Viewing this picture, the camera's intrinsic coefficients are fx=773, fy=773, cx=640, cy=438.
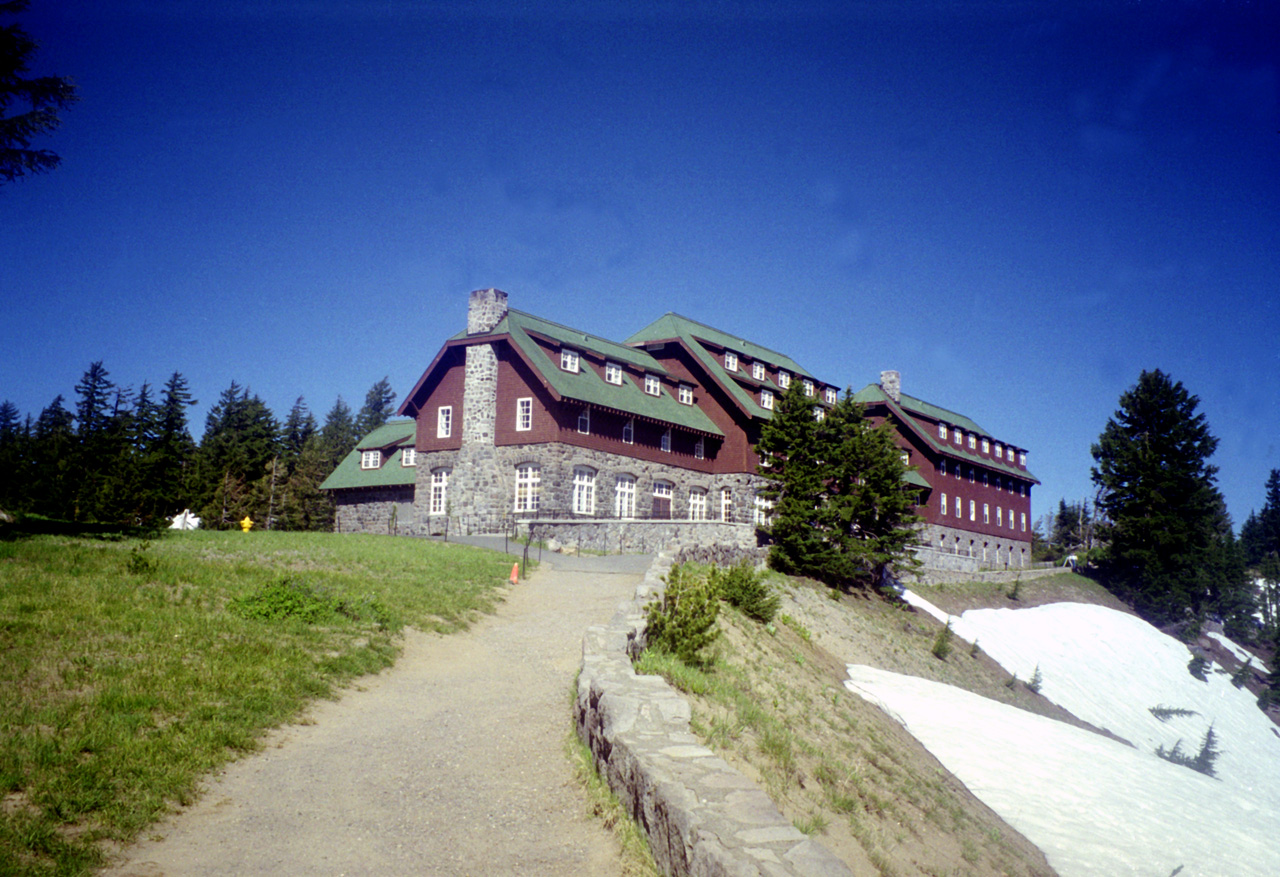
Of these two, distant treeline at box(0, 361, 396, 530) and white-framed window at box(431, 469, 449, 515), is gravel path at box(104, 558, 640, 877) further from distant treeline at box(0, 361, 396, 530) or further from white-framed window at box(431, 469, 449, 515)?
distant treeline at box(0, 361, 396, 530)

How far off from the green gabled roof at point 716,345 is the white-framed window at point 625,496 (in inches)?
305

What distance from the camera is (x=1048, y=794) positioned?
554 inches

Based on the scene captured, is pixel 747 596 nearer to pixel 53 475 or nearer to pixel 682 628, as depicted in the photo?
pixel 682 628

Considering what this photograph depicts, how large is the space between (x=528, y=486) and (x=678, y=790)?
29496 mm

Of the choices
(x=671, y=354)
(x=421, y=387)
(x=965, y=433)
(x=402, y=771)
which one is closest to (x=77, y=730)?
(x=402, y=771)

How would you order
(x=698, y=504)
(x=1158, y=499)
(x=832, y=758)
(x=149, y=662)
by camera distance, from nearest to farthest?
(x=149, y=662) → (x=832, y=758) → (x=698, y=504) → (x=1158, y=499)

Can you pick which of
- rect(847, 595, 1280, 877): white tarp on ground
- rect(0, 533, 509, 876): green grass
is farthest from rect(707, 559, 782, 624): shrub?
rect(0, 533, 509, 876): green grass

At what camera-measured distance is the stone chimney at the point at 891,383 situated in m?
56.5

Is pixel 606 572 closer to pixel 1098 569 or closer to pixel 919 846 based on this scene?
pixel 919 846

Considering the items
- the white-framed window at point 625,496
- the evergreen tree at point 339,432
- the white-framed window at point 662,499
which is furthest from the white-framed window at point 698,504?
the evergreen tree at point 339,432

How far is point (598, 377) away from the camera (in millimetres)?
38125

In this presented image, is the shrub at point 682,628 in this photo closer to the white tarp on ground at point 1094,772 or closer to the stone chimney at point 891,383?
the white tarp on ground at point 1094,772

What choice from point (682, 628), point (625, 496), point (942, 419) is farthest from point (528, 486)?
point (942, 419)

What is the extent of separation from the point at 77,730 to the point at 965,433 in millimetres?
62450
